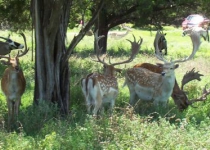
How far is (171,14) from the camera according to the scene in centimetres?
2192

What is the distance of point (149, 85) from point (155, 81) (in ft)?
0.48

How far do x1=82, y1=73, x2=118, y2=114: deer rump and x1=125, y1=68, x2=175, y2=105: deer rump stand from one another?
1046 mm

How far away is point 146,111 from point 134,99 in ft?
3.48

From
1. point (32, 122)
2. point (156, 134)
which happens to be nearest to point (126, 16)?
point (32, 122)

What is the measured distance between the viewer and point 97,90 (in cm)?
930

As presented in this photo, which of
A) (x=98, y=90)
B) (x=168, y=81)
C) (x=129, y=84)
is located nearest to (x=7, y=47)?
(x=129, y=84)

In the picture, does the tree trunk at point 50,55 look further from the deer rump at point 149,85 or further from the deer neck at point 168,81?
the deer neck at point 168,81

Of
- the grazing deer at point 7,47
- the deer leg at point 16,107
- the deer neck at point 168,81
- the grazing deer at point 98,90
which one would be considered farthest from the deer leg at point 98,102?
the grazing deer at point 7,47

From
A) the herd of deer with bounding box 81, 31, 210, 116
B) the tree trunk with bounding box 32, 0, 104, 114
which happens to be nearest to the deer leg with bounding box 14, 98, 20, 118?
the tree trunk with bounding box 32, 0, 104, 114

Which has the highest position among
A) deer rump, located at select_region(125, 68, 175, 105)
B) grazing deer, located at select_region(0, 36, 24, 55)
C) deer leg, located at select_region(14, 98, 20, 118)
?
grazing deer, located at select_region(0, 36, 24, 55)

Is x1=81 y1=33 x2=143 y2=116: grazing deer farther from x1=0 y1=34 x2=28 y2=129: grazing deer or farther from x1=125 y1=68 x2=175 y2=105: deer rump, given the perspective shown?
x1=0 y1=34 x2=28 y2=129: grazing deer

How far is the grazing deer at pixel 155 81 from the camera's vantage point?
10.2 metres

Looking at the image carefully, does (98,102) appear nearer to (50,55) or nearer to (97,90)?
(97,90)

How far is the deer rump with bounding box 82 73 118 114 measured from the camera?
930 centimetres
